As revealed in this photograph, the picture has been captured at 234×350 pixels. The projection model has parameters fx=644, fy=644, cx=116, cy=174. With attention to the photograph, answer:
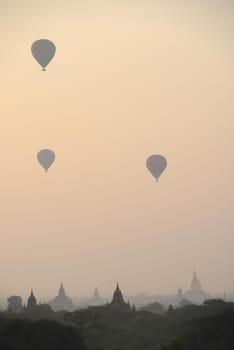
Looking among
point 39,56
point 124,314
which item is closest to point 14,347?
point 124,314

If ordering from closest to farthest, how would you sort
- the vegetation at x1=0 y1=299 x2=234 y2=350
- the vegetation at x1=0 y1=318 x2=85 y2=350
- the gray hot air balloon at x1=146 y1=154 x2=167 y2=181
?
the vegetation at x1=0 y1=318 x2=85 y2=350
the vegetation at x1=0 y1=299 x2=234 y2=350
the gray hot air balloon at x1=146 y1=154 x2=167 y2=181

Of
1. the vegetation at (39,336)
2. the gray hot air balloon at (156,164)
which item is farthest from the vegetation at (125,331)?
the gray hot air balloon at (156,164)

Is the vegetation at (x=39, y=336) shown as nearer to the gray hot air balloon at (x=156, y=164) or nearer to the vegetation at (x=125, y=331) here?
the vegetation at (x=125, y=331)

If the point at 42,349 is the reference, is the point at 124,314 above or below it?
above

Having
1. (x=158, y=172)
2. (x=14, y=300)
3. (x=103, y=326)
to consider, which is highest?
(x=158, y=172)

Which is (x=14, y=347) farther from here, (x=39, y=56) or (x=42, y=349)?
(x=39, y=56)

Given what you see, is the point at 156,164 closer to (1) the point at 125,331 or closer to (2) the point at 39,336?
(1) the point at 125,331

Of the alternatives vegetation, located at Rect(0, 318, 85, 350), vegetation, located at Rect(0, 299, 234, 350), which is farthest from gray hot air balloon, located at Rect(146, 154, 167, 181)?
vegetation, located at Rect(0, 318, 85, 350)

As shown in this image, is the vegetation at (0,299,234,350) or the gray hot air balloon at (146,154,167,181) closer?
the vegetation at (0,299,234,350)

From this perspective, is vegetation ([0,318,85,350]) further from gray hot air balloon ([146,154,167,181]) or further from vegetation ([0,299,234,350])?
gray hot air balloon ([146,154,167,181])
